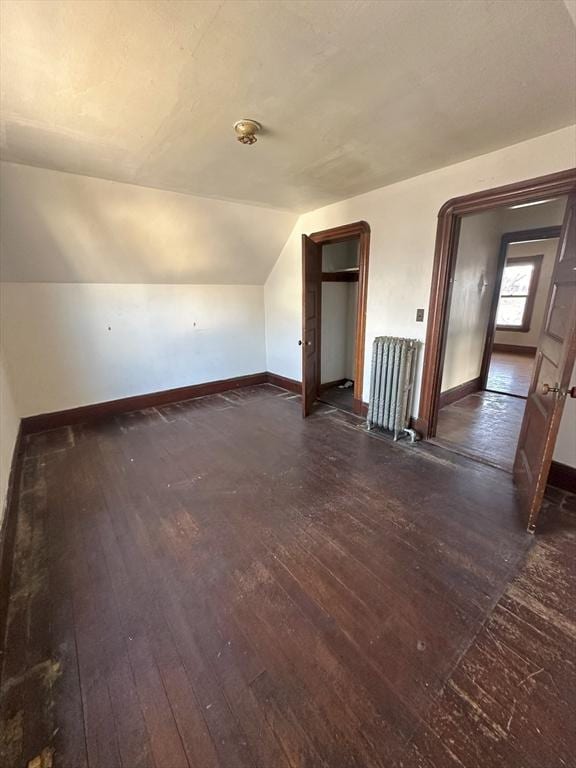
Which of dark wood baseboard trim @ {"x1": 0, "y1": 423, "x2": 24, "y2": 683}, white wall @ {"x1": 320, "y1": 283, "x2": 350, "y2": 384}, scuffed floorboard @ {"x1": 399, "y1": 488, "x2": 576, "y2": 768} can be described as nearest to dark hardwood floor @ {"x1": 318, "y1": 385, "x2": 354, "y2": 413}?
white wall @ {"x1": 320, "y1": 283, "x2": 350, "y2": 384}

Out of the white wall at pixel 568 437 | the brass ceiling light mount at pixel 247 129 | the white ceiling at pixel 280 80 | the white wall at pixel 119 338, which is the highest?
the white ceiling at pixel 280 80

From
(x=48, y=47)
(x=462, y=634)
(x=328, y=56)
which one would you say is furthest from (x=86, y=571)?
(x=328, y=56)

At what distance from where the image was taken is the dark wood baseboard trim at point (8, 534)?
143 cm

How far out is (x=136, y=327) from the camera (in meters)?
3.80

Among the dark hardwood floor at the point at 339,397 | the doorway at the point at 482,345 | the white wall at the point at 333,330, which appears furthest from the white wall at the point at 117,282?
the doorway at the point at 482,345

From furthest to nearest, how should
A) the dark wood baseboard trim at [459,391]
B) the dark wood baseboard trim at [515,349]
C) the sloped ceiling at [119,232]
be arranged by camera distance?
1. the dark wood baseboard trim at [515,349]
2. the dark wood baseboard trim at [459,391]
3. the sloped ceiling at [119,232]

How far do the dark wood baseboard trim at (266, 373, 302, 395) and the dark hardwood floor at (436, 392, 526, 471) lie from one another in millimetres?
1887

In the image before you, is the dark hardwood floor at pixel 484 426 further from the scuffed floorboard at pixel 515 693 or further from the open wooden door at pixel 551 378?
the scuffed floorboard at pixel 515 693

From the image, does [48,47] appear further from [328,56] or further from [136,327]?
[136,327]

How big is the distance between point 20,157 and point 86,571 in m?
Result: 2.74

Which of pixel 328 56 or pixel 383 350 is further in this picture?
pixel 383 350

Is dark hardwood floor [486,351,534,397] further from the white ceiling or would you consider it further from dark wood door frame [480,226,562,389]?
the white ceiling

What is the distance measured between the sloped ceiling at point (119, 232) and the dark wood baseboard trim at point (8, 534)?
5.86ft

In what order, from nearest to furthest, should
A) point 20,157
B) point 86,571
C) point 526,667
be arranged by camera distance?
point 526,667 → point 86,571 → point 20,157
